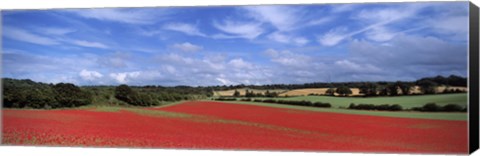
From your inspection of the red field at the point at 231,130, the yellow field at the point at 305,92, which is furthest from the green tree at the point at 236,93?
the yellow field at the point at 305,92

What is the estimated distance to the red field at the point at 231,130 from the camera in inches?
404

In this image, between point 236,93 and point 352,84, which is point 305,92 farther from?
point 236,93

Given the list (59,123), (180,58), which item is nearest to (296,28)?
(180,58)

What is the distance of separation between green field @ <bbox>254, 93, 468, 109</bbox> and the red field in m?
0.24

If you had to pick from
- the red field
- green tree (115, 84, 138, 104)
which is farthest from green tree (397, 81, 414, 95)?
green tree (115, 84, 138, 104)

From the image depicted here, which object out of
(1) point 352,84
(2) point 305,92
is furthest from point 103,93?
(1) point 352,84

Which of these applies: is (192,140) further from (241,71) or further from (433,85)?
(433,85)

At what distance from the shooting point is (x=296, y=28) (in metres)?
10.8

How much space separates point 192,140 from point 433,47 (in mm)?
4287

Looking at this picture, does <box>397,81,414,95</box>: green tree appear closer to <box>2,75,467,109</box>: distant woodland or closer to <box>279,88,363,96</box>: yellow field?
<box>2,75,467,109</box>: distant woodland

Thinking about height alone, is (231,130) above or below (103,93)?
below

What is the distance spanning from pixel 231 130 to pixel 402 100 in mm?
2933

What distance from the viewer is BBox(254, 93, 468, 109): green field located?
33.0 ft

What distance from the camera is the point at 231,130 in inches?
440
